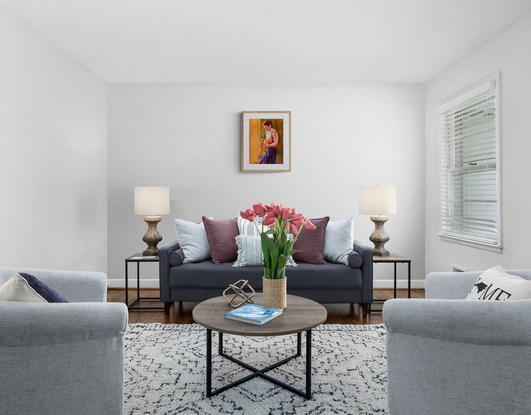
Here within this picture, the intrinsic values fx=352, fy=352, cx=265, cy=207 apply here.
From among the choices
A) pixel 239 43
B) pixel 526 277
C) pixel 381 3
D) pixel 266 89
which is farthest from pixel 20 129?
pixel 526 277

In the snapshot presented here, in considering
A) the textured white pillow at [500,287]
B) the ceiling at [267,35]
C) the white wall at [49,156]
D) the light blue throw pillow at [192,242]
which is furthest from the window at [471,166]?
the white wall at [49,156]

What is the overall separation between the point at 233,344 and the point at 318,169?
8.11ft

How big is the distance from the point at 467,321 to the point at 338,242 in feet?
7.34

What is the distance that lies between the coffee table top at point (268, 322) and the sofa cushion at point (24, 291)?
0.75 meters

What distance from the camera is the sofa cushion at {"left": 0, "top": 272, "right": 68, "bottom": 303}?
1430mm

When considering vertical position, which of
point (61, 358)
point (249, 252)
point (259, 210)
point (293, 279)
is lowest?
point (293, 279)

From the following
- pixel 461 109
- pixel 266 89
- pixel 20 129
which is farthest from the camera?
pixel 266 89

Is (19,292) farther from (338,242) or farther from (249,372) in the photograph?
(338,242)

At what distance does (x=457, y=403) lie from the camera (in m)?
1.31

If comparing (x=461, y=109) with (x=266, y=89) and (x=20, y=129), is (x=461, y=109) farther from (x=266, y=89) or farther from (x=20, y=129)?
(x=20, y=129)

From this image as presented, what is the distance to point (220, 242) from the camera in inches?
139

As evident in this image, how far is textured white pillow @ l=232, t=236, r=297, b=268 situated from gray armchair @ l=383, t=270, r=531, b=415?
1.98m

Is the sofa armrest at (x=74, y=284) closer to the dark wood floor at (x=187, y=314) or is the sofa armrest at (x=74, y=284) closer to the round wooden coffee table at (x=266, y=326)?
the round wooden coffee table at (x=266, y=326)

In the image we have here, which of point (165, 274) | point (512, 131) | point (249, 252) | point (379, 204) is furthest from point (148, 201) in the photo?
point (512, 131)
